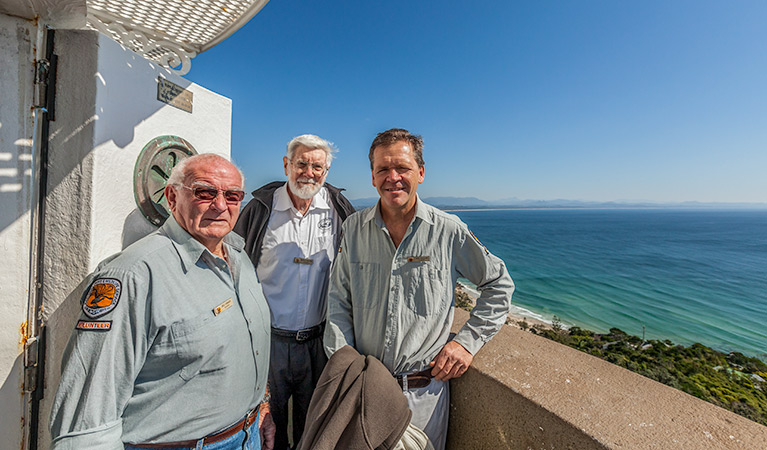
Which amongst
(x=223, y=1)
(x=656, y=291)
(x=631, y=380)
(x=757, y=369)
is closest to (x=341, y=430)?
(x=631, y=380)

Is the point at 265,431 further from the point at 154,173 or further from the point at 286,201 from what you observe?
the point at 154,173

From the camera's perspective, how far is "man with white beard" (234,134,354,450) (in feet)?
8.48

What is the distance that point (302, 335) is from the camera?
8.44ft

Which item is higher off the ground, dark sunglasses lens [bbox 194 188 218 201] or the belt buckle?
dark sunglasses lens [bbox 194 188 218 201]

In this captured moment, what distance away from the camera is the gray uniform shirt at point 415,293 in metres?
1.97

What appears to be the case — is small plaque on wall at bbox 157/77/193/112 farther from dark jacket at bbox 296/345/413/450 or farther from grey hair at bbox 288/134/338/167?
dark jacket at bbox 296/345/413/450

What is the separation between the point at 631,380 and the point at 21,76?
3.70m

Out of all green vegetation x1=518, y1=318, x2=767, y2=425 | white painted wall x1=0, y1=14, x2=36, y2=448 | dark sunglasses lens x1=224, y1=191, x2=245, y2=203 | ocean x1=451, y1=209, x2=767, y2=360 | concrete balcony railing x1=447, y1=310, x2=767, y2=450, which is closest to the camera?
concrete balcony railing x1=447, y1=310, x2=767, y2=450

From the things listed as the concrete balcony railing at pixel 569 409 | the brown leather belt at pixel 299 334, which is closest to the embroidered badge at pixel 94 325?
the brown leather belt at pixel 299 334

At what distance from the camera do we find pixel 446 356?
195 cm

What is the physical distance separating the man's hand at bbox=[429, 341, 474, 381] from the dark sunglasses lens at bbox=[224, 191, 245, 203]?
1520mm

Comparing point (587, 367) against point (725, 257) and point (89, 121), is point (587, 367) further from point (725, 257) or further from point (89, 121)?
point (725, 257)

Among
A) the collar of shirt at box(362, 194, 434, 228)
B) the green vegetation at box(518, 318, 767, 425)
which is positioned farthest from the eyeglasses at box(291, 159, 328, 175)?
the green vegetation at box(518, 318, 767, 425)

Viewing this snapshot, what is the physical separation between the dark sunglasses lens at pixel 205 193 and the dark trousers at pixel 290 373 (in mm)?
1356
